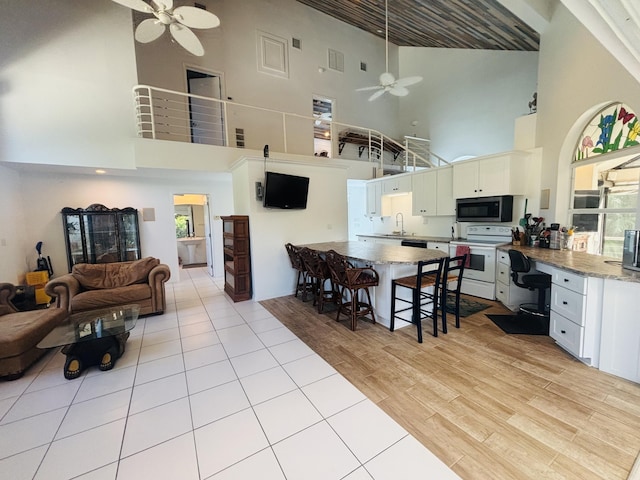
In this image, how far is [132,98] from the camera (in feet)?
14.3

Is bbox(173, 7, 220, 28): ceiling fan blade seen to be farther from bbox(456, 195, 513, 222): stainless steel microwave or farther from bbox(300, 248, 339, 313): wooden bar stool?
bbox(456, 195, 513, 222): stainless steel microwave

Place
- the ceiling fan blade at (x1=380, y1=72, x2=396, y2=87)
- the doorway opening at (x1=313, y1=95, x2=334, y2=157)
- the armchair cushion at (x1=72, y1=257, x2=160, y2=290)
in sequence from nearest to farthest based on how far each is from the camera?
the armchair cushion at (x1=72, y1=257, x2=160, y2=290) → the ceiling fan blade at (x1=380, y1=72, x2=396, y2=87) → the doorway opening at (x1=313, y1=95, x2=334, y2=157)

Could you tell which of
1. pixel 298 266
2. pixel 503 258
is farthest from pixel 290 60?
pixel 503 258

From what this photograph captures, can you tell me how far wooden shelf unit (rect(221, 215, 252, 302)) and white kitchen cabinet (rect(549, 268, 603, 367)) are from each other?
412cm

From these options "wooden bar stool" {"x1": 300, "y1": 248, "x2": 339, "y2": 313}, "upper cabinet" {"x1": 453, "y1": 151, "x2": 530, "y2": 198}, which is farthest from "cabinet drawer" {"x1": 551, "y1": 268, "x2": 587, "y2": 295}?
"wooden bar stool" {"x1": 300, "y1": 248, "x2": 339, "y2": 313}

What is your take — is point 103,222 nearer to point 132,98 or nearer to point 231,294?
point 132,98

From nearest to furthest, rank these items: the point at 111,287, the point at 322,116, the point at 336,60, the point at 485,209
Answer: the point at 111,287 < the point at 485,209 < the point at 336,60 < the point at 322,116

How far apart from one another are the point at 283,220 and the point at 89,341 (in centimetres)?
297

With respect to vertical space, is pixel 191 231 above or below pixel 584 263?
above

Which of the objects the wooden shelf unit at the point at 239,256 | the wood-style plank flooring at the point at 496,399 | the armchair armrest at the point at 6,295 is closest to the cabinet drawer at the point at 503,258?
the wood-style plank flooring at the point at 496,399

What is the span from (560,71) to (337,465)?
5061 millimetres

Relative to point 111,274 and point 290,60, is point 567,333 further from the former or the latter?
point 290,60

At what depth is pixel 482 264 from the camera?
4.11 m

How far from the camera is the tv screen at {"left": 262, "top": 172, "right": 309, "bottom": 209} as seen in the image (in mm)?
4285
